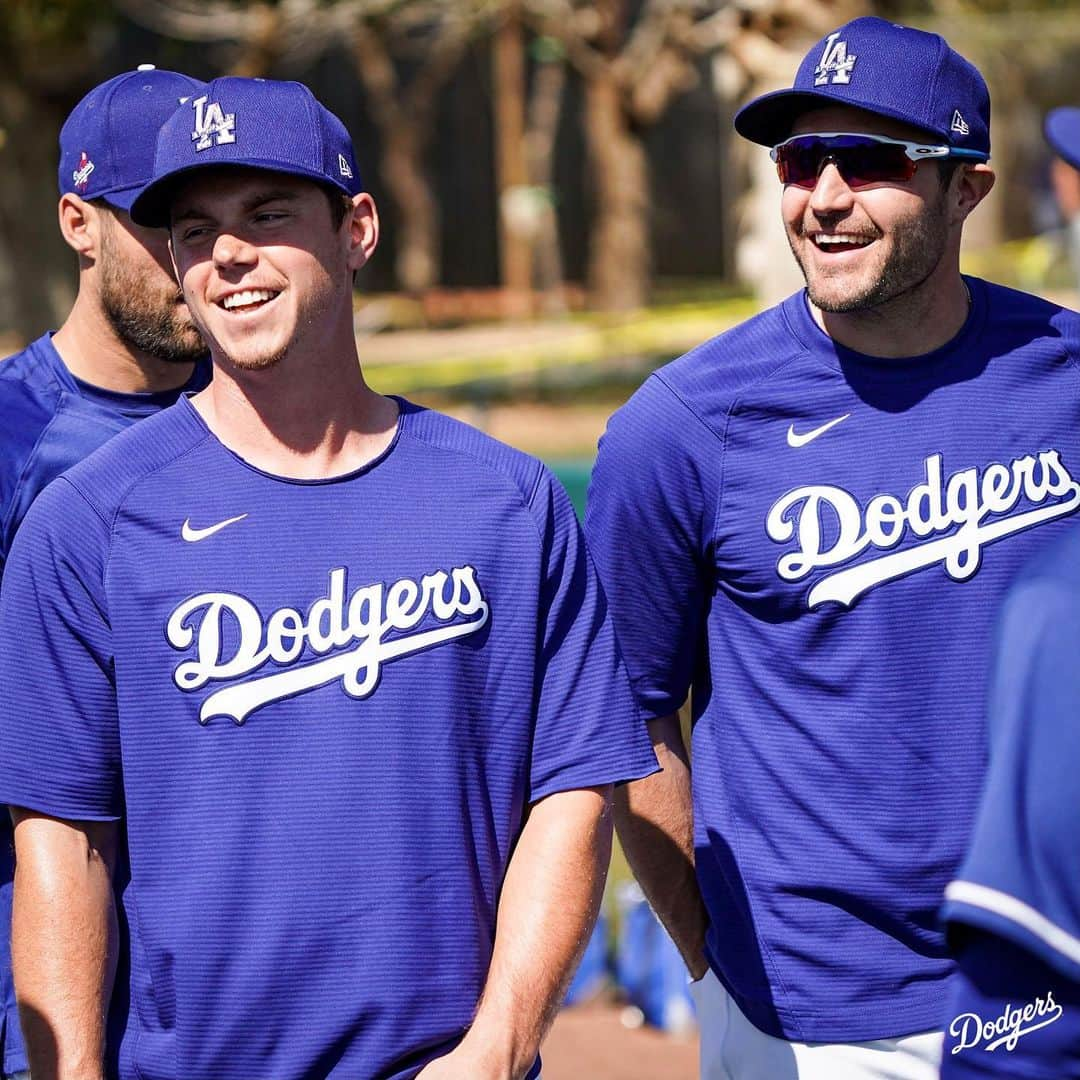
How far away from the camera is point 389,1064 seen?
2.79 metres

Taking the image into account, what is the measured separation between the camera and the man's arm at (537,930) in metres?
2.78

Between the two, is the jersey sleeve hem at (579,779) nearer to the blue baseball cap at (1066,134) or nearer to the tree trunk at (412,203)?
the blue baseball cap at (1066,134)

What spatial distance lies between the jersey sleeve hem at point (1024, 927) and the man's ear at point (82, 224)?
2369 millimetres

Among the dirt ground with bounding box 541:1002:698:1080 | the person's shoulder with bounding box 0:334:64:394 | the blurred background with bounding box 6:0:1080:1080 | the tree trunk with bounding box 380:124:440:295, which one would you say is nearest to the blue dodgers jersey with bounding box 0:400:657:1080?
the person's shoulder with bounding box 0:334:64:394

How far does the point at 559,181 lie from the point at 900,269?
38.9 metres

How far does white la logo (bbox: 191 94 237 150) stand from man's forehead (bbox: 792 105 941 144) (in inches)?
41.5

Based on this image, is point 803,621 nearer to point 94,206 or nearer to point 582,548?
point 582,548

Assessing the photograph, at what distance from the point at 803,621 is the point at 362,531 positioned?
32.1 inches

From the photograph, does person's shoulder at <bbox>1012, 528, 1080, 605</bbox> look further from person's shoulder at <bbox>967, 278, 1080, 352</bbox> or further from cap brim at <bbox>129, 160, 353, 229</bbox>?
person's shoulder at <bbox>967, 278, 1080, 352</bbox>

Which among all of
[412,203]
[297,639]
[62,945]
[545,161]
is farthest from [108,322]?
[545,161]

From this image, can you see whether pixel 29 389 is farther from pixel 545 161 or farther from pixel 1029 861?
pixel 545 161

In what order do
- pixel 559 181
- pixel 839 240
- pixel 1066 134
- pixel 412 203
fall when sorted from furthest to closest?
pixel 559 181, pixel 412 203, pixel 839 240, pixel 1066 134

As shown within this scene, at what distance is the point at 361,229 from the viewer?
123 inches

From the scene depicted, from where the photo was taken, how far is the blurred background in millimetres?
12484
